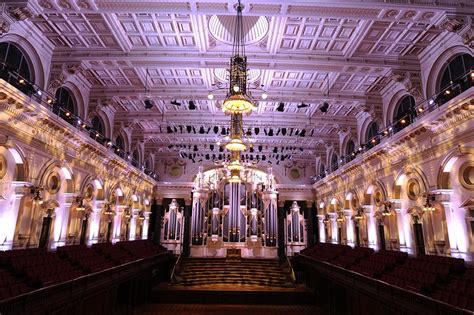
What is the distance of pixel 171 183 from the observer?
2314 centimetres

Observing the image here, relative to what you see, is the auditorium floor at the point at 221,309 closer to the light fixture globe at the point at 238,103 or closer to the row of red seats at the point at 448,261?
the row of red seats at the point at 448,261

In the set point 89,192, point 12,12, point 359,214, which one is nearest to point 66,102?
point 89,192

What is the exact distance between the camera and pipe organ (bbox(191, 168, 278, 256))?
20.4 metres

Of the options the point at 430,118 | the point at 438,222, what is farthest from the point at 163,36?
the point at 438,222

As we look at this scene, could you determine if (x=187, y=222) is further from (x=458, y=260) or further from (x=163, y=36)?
(x=458, y=260)

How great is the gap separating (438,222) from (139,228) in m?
17.4

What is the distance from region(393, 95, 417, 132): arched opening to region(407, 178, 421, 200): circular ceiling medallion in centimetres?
223

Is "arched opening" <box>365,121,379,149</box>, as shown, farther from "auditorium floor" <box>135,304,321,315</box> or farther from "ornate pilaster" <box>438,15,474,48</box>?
"auditorium floor" <box>135,304,321,315</box>

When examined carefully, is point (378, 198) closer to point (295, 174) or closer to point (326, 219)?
point (326, 219)

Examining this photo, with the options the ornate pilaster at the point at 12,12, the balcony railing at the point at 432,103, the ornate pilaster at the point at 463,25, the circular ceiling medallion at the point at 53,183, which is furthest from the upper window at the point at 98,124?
the ornate pilaster at the point at 463,25

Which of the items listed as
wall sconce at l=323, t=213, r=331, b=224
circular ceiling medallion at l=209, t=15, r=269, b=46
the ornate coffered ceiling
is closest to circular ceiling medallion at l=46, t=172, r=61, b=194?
the ornate coffered ceiling

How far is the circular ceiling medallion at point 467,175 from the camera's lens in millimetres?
8867

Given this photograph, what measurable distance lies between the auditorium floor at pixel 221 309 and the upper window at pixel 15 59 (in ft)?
28.5

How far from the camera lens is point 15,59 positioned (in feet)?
31.9
